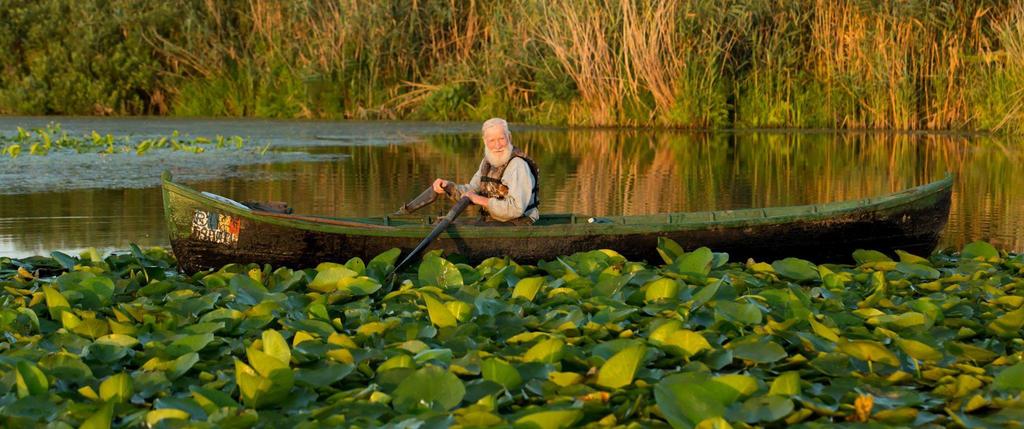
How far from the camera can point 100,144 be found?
15.4m

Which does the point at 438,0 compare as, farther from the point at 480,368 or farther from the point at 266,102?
the point at 480,368

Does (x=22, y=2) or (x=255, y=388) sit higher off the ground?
(x=22, y=2)

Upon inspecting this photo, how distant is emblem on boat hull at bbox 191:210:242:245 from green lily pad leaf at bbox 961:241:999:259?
380 cm

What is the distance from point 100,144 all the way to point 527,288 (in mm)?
10441

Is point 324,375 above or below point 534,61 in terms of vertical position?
below

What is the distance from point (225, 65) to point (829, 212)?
15.2 meters

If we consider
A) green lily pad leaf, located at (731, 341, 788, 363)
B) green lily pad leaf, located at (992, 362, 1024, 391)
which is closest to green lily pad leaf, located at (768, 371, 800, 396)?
green lily pad leaf, located at (731, 341, 788, 363)

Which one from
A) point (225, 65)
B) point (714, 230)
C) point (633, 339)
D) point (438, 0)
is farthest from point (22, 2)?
point (633, 339)

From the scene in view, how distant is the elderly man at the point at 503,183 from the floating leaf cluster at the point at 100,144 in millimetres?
7814

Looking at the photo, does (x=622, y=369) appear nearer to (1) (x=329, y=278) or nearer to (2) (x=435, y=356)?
(2) (x=435, y=356)

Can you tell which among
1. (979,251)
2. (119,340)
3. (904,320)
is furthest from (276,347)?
(979,251)

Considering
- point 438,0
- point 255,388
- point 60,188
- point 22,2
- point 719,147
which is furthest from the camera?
point 22,2

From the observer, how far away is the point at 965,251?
747 cm

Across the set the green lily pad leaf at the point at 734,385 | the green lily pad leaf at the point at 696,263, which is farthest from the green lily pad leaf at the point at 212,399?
the green lily pad leaf at the point at 696,263
